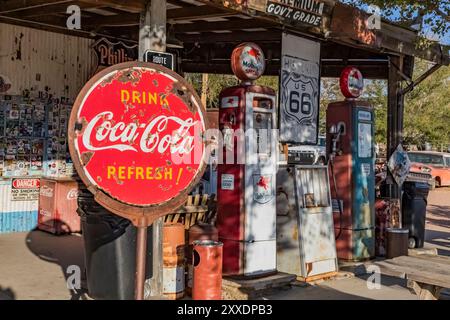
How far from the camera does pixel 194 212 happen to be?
6602mm

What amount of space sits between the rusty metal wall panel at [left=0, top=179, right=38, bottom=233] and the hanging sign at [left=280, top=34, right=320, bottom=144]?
4768 mm

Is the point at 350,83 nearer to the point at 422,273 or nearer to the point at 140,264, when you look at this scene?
the point at 422,273

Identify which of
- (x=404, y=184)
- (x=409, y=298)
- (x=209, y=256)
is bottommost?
(x=409, y=298)

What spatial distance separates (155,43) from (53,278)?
10.2 feet

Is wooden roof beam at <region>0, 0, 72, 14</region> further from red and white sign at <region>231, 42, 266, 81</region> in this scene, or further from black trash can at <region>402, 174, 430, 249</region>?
black trash can at <region>402, 174, 430, 249</region>

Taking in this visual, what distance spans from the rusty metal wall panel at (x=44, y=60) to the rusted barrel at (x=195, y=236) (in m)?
4.98

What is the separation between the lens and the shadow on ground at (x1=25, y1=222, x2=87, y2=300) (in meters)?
6.34

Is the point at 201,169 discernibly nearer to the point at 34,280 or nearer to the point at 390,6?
the point at 34,280

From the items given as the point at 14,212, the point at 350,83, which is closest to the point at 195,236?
the point at 350,83

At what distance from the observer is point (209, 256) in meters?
5.36

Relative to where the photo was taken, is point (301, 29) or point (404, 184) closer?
point (301, 29)

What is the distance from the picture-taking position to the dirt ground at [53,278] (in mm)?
6078
